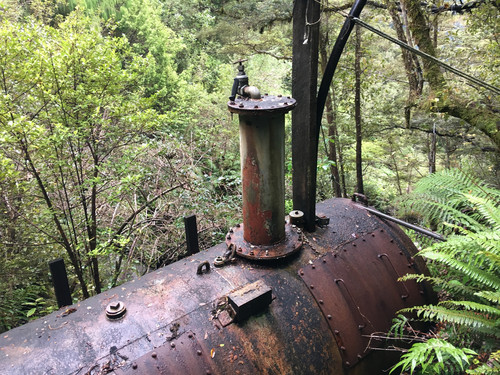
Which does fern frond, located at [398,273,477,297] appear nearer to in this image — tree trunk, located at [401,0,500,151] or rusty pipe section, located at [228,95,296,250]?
rusty pipe section, located at [228,95,296,250]

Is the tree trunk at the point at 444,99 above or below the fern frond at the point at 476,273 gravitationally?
above

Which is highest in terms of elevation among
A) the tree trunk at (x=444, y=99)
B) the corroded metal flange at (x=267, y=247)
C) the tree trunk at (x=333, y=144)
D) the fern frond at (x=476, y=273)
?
the tree trunk at (x=444, y=99)

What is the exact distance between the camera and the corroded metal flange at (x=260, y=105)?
2289mm

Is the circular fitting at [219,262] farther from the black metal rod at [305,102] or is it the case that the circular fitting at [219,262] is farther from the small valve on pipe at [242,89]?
the small valve on pipe at [242,89]

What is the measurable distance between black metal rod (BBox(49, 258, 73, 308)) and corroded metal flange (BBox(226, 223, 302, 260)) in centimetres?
129

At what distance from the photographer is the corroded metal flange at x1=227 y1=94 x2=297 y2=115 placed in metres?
2.29

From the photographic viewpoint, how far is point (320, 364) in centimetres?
225

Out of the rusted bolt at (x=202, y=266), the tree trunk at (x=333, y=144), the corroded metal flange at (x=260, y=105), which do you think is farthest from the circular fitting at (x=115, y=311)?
the tree trunk at (x=333, y=144)

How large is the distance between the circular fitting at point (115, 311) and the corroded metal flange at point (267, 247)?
37.4 inches

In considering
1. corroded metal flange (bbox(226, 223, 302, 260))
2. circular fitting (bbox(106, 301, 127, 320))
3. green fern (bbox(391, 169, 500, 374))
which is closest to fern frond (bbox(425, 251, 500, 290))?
green fern (bbox(391, 169, 500, 374))

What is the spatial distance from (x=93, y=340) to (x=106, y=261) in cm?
378

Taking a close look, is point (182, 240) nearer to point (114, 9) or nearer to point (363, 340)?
point (363, 340)

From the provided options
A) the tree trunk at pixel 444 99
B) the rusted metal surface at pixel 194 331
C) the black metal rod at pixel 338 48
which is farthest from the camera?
the tree trunk at pixel 444 99

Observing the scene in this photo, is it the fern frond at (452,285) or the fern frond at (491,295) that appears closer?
the fern frond at (491,295)
